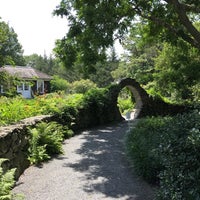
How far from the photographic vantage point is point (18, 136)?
6699 mm

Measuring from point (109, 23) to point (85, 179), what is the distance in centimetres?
524

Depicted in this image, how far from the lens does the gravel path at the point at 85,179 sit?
18.2 feet

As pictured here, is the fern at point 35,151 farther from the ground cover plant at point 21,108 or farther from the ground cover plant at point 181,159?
the ground cover plant at point 181,159

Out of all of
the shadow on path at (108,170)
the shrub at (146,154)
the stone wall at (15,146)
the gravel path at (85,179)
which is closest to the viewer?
the gravel path at (85,179)

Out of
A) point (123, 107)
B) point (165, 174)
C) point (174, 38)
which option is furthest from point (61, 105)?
point (123, 107)

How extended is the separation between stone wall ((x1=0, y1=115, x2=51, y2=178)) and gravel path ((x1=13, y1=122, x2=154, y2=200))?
27 cm

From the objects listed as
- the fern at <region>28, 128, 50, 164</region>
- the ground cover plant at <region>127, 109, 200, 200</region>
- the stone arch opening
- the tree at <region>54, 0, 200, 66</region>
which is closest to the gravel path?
the fern at <region>28, 128, 50, 164</region>

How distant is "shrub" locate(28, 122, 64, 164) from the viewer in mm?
7527

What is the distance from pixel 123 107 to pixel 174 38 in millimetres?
14912

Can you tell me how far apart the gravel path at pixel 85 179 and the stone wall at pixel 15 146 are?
0.87 feet

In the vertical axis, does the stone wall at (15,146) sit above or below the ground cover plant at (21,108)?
below

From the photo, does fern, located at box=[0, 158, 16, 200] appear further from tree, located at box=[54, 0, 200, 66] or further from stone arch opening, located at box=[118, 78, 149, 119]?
stone arch opening, located at box=[118, 78, 149, 119]

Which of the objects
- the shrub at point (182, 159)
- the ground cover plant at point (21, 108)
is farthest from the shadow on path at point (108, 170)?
the ground cover plant at point (21, 108)

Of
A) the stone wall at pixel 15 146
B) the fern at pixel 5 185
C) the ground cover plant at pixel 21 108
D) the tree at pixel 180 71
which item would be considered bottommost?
the fern at pixel 5 185
